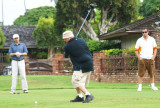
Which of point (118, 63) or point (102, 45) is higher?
point (102, 45)

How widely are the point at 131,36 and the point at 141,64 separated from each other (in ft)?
42.9

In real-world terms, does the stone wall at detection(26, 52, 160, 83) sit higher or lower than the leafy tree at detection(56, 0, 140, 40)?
lower

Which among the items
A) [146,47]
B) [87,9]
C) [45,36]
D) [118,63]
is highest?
[87,9]

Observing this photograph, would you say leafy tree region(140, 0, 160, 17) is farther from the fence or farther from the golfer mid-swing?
the golfer mid-swing

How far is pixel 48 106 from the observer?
963cm

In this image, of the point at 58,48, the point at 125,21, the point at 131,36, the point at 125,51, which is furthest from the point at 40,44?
the point at 125,51

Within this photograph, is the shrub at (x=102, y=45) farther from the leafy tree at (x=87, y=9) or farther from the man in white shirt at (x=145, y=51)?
the man in white shirt at (x=145, y=51)

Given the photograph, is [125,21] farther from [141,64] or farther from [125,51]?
[141,64]

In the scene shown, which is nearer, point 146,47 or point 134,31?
point 146,47

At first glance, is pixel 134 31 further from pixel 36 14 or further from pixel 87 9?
pixel 36 14

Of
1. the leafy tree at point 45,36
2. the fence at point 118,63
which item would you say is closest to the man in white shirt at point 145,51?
the fence at point 118,63

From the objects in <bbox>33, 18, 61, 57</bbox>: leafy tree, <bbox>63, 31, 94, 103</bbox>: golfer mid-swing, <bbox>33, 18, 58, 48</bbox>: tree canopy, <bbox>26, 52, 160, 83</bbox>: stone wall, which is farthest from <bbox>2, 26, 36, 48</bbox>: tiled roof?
<bbox>63, 31, 94, 103</bbox>: golfer mid-swing

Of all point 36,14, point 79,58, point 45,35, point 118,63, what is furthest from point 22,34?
point 79,58

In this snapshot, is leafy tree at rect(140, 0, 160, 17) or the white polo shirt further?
leafy tree at rect(140, 0, 160, 17)
